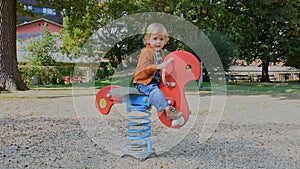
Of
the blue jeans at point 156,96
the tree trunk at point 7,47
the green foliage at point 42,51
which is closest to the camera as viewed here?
the blue jeans at point 156,96

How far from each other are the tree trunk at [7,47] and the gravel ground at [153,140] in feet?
20.3

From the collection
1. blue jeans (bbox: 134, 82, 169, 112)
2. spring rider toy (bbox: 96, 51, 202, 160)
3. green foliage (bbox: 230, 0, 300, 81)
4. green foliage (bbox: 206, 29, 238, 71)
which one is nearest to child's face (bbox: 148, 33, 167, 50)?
spring rider toy (bbox: 96, 51, 202, 160)

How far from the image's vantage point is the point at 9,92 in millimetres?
14531

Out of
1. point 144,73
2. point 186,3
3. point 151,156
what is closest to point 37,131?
point 151,156

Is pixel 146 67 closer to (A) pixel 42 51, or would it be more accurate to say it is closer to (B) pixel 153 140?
(B) pixel 153 140

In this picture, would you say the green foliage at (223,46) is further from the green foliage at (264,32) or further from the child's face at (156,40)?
the child's face at (156,40)

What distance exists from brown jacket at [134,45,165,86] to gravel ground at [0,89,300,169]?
1052mm

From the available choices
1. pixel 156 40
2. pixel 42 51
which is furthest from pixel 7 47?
pixel 156 40

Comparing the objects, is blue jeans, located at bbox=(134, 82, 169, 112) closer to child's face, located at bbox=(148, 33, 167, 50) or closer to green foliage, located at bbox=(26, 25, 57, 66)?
child's face, located at bbox=(148, 33, 167, 50)

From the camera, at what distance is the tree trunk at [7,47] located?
14.7 metres

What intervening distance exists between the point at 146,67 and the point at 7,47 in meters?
12.3

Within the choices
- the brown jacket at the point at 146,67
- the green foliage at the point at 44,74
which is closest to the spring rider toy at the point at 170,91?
the brown jacket at the point at 146,67

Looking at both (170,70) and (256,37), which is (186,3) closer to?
(256,37)

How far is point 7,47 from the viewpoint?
14.8m
